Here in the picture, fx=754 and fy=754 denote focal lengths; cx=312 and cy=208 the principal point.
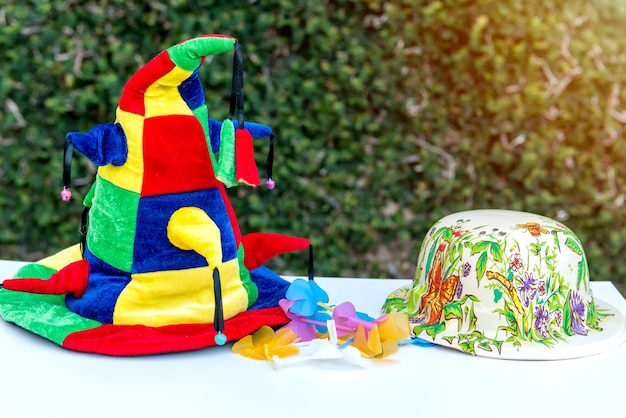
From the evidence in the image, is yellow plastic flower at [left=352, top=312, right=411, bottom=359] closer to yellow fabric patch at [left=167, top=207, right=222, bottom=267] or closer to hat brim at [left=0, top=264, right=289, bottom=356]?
hat brim at [left=0, top=264, right=289, bottom=356]

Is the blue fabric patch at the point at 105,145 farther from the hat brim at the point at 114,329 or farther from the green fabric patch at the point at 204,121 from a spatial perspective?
the hat brim at the point at 114,329

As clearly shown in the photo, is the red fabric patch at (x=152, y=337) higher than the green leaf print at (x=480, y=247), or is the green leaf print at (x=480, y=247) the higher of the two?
the green leaf print at (x=480, y=247)

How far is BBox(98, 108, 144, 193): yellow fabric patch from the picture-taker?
1.12 m

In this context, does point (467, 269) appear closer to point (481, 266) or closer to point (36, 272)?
point (481, 266)

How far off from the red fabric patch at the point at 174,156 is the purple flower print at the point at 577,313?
0.60 metres

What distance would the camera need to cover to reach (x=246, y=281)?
1.23 m

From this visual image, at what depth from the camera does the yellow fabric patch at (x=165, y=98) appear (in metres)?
1.12

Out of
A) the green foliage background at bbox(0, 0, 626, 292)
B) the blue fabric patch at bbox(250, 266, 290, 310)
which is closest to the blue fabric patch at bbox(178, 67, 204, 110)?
the blue fabric patch at bbox(250, 266, 290, 310)

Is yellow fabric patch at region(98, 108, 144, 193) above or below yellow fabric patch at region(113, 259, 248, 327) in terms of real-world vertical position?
above

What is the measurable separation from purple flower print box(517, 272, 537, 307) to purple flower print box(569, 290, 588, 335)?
8cm

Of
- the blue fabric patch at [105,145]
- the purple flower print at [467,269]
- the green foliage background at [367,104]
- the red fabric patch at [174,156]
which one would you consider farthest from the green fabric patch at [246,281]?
the green foliage background at [367,104]

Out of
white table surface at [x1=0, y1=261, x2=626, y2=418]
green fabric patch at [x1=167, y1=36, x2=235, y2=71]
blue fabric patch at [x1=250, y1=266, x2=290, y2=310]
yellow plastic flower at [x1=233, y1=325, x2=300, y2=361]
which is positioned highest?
green fabric patch at [x1=167, y1=36, x2=235, y2=71]

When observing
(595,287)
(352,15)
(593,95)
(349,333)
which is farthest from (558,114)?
(349,333)

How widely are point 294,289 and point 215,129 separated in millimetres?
286
